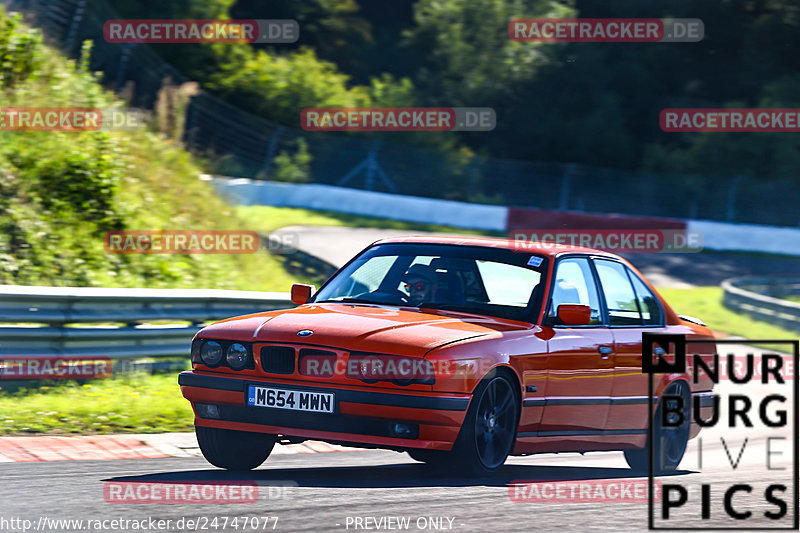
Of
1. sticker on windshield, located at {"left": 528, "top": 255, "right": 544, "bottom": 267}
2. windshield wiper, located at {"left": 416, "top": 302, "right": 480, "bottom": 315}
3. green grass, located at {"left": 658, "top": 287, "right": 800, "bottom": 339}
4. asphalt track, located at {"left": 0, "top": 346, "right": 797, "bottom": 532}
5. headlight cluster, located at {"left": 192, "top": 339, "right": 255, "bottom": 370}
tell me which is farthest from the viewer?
green grass, located at {"left": 658, "top": 287, "right": 800, "bottom": 339}

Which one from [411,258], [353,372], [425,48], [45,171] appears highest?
[425,48]

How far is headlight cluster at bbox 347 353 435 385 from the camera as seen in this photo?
628 cm

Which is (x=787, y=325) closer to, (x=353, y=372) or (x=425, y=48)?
(x=353, y=372)

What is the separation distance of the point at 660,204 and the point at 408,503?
94.2ft

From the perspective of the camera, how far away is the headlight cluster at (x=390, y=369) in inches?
247

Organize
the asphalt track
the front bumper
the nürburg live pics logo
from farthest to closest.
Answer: the front bumper, the nürburg live pics logo, the asphalt track

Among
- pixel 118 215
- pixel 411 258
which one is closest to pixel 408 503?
pixel 411 258

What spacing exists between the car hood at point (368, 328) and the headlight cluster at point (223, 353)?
5 centimetres

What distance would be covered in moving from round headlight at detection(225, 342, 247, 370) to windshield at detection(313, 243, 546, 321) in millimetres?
1088

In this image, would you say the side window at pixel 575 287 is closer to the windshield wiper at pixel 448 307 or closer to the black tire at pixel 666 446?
the windshield wiper at pixel 448 307

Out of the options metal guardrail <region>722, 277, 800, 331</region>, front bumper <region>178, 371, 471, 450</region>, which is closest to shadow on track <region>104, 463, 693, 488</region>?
front bumper <region>178, 371, 471, 450</region>

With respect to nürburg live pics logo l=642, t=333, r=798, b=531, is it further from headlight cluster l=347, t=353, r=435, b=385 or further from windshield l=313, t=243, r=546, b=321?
headlight cluster l=347, t=353, r=435, b=385

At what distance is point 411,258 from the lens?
784 cm

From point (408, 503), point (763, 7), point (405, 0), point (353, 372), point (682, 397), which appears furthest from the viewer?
point (405, 0)
